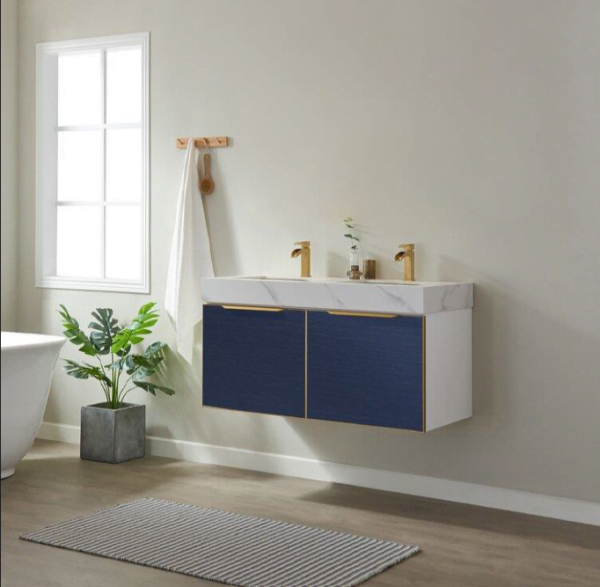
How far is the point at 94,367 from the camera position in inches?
211

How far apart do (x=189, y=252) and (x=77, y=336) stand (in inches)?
32.8

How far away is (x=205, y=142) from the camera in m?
5.12

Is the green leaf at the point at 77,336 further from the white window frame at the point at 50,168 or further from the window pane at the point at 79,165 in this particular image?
the window pane at the point at 79,165

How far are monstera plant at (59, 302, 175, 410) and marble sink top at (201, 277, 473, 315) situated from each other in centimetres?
73

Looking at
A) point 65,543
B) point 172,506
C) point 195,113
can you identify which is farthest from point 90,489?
point 195,113

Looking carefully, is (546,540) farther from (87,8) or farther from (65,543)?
(87,8)

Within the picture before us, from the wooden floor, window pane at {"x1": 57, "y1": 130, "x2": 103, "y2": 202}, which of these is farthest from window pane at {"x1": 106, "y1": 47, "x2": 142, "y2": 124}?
the wooden floor

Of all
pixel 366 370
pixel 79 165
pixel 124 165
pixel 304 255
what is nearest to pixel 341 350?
pixel 366 370

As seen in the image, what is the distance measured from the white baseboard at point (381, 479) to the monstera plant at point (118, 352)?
13.6 inches

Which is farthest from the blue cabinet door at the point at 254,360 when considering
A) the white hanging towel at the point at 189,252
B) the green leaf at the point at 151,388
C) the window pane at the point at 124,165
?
the window pane at the point at 124,165

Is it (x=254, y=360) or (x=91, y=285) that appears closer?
(x=254, y=360)

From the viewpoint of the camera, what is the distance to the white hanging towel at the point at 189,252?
5.11 m

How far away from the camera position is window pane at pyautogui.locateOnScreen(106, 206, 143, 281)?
5.96 meters

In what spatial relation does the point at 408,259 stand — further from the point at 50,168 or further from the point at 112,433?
the point at 50,168
